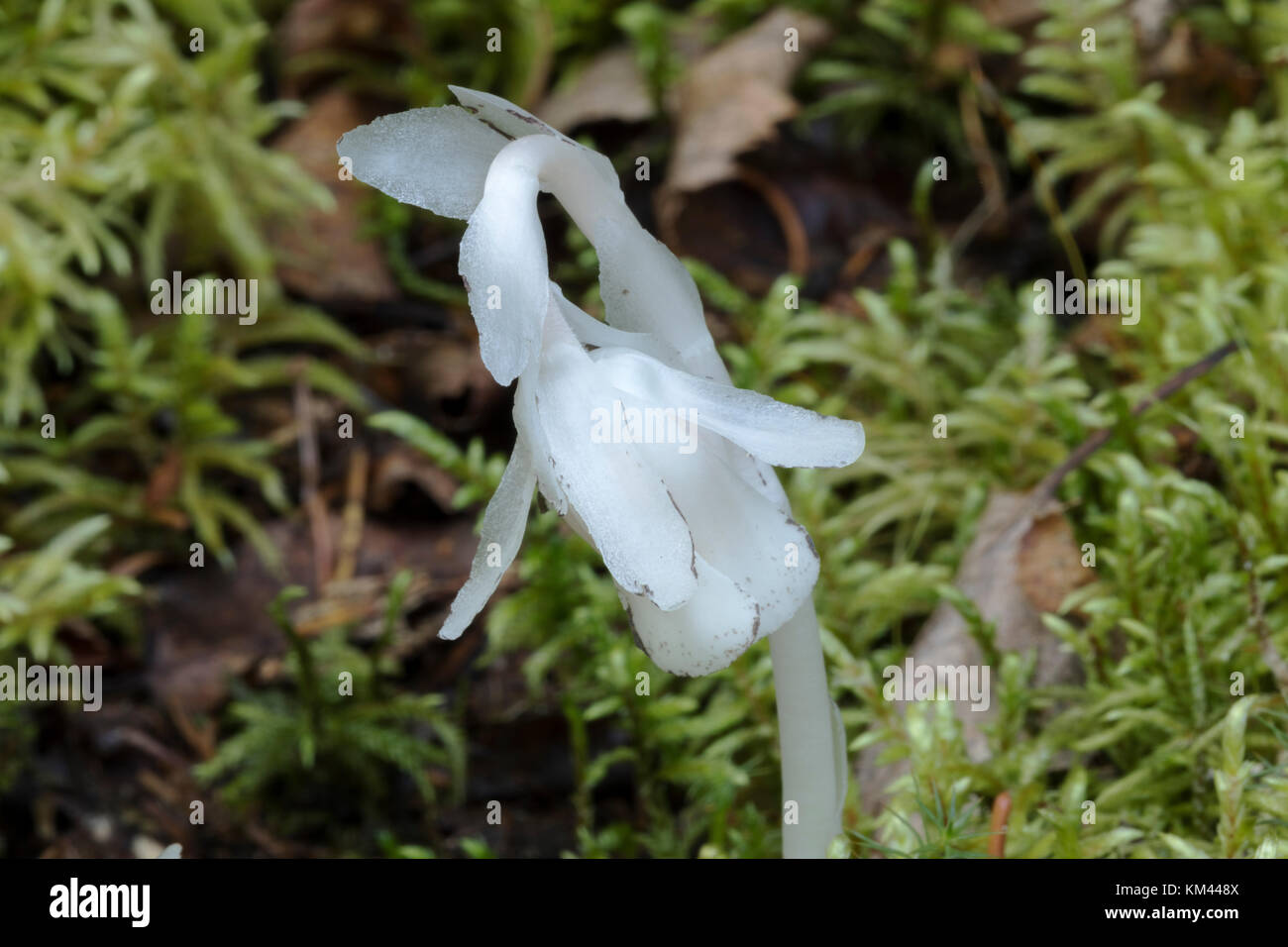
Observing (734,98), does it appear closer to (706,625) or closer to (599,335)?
(599,335)

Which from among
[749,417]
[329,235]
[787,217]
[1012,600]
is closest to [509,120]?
[749,417]

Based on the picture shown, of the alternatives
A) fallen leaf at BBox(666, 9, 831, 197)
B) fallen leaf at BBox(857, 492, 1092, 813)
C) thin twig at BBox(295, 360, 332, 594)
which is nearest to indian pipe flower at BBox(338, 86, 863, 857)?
fallen leaf at BBox(857, 492, 1092, 813)

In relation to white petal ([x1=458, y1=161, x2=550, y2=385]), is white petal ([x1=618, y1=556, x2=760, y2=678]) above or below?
below

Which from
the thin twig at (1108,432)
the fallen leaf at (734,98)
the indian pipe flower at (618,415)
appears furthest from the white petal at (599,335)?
the fallen leaf at (734,98)

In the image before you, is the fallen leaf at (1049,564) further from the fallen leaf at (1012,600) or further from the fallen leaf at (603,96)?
the fallen leaf at (603,96)

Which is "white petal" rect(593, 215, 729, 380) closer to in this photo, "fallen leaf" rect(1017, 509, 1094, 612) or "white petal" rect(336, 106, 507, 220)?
"white petal" rect(336, 106, 507, 220)
